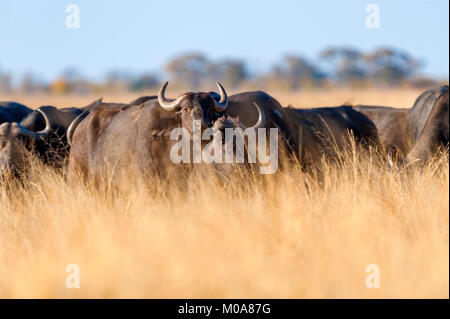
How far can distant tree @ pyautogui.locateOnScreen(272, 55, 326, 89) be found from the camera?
47156 mm

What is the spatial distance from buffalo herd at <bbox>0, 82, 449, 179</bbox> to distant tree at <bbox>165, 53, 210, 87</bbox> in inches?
1507

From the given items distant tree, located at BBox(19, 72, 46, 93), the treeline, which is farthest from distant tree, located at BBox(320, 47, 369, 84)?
distant tree, located at BBox(19, 72, 46, 93)

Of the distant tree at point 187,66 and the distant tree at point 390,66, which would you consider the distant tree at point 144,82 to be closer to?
the distant tree at point 187,66

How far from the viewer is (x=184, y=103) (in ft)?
24.4

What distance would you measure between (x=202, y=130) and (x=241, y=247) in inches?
111

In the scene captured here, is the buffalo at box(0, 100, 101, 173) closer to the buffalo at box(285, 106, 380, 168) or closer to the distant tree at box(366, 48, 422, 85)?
the buffalo at box(285, 106, 380, 168)

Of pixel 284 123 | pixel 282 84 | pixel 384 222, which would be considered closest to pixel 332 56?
pixel 282 84

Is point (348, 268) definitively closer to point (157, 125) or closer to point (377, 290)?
point (377, 290)

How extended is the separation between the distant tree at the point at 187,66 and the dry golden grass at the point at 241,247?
42841 millimetres

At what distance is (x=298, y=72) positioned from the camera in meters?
48.8

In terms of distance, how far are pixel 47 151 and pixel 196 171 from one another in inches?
119

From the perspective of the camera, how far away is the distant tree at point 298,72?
47.2 m

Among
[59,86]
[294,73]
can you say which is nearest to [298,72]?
[294,73]

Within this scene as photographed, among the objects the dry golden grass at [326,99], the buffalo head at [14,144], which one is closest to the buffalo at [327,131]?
the buffalo head at [14,144]
